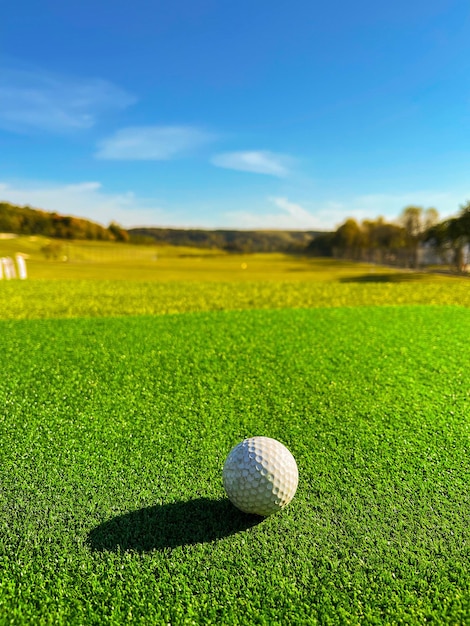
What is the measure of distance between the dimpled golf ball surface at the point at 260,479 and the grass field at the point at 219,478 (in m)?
0.19

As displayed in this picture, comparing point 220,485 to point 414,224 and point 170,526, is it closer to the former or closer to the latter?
point 170,526

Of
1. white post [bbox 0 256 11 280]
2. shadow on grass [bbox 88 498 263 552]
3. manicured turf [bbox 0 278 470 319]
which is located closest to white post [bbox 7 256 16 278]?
white post [bbox 0 256 11 280]

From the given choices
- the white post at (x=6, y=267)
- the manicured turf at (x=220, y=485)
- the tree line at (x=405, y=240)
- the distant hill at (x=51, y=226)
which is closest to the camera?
the manicured turf at (x=220, y=485)

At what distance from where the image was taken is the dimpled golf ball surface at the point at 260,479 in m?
3.05

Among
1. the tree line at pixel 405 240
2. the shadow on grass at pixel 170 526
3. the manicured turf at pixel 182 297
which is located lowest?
the shadow on grass at pixel 170 526

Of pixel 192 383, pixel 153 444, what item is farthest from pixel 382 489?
pixel 192 383

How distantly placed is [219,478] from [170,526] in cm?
71

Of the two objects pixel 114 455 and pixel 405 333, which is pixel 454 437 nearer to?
pixel 114 455

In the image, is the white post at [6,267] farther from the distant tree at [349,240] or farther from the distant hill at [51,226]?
the distant tree at [349,240]

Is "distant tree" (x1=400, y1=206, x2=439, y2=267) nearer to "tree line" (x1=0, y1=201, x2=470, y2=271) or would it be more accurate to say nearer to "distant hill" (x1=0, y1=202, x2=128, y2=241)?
"tree line" (x1=0, y1=201, x2=470, y2=271)

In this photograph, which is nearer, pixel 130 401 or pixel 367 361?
Result: pixel 130 401

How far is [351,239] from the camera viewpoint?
7050 centimetres

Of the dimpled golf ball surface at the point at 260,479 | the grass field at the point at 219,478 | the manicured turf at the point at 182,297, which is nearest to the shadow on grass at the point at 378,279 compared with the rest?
the manicured turf at the point at 182,297

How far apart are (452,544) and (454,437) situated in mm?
1785
